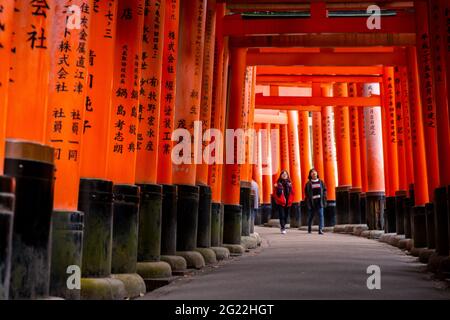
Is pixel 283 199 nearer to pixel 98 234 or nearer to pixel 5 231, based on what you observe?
pixel 98 234

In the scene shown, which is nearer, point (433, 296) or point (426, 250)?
point (433, 296)

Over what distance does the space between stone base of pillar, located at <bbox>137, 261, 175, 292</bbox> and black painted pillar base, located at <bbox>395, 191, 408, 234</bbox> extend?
5966 mm

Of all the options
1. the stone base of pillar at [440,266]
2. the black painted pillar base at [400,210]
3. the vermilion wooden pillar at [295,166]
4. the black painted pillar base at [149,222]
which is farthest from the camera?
the vermilion wooden pillar at [295,166]

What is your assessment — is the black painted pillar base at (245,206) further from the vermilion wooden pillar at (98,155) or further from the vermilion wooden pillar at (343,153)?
the vermilion wooden pillar at (98,155)

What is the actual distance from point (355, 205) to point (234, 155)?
20.9ft

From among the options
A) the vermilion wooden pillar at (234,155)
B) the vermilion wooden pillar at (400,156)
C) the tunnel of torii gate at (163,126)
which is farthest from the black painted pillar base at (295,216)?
the vermilion wooden pillar at (234,155)

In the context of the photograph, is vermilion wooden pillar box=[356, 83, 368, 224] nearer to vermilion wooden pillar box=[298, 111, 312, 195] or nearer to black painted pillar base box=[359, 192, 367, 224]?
black painted pillar base box=[359, 192, 367, 224]

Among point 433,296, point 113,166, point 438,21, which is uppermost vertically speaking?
point 438,21

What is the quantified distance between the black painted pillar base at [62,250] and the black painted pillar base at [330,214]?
1345cm

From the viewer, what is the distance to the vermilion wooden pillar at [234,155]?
364 inches
